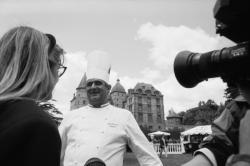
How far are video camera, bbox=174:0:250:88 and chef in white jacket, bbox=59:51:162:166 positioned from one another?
192 centimetres

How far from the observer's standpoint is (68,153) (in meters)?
2.90

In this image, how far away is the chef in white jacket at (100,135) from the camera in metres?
2.87

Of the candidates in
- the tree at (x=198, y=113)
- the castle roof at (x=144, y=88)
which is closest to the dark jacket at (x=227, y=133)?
the tree at (x=198, y=113)

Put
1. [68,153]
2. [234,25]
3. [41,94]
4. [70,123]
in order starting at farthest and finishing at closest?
[70,123]
[68,153]
[41,94]
[234,25]

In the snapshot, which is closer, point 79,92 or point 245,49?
point 245,49

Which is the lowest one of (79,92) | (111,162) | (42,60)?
(111,162)

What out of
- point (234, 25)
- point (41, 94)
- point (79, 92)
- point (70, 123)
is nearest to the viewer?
point (234, 25)

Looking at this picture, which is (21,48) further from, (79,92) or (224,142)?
(79,92)

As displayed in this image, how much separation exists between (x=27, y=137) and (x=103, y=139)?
189cm

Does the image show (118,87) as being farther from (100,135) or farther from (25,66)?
(25,66)

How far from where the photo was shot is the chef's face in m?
3.41

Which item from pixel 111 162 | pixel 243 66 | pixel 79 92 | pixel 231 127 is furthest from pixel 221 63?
pixel 79 92

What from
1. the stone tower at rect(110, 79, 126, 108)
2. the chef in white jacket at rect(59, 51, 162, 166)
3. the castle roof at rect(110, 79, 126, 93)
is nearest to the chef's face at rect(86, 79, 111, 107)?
the chef in white jacket at rect(59, 51, 162, 166)

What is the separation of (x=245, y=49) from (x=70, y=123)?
Answer: 8.52 ft
